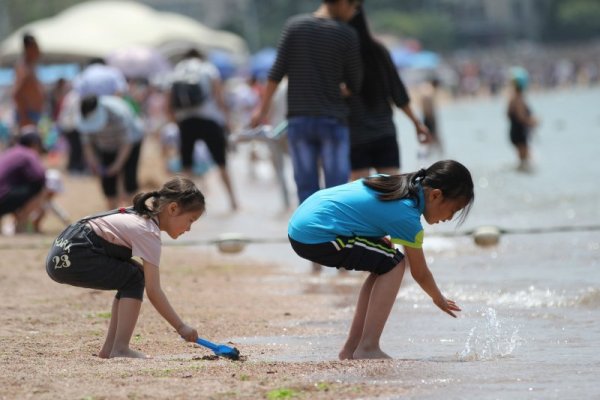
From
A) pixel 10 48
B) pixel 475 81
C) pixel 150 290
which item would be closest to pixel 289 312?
pixel 150 290

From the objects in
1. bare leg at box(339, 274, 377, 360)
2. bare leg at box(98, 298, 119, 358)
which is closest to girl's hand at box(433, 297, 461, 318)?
bare leg at box(339, 274, 377, 360)

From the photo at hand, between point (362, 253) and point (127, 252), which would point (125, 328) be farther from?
point (362, 253)

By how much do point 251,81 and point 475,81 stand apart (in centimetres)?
7391

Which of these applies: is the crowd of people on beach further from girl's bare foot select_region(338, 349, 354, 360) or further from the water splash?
the water splash

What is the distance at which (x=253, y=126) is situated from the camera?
30.2 feet

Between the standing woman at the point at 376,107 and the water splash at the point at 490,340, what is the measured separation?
6.92 feet

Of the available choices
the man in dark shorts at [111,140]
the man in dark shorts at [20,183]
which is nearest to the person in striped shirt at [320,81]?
the man in dark shorts at [111,140]

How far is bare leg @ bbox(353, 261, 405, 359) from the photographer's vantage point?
6199 millimetres

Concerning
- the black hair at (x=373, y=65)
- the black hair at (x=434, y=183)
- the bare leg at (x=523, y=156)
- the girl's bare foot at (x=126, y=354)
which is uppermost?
the black hair at (x=434, y=183)

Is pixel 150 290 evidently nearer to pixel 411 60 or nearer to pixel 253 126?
pixel 253 126

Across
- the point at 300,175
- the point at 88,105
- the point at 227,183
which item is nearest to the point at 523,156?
the point at 227,183

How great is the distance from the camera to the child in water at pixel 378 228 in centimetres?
604

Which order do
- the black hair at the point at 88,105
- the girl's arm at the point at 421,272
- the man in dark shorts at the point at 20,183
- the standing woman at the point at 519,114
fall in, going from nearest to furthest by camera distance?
the girl's arm at the point at 421,272 < the man in dark shorts at the point at 20,183 < the black hair at the point at 88,105 < the standing woman at the point at 519,114

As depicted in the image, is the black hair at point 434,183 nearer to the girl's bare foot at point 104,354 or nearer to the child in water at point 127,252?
the child in water at point 127,252
